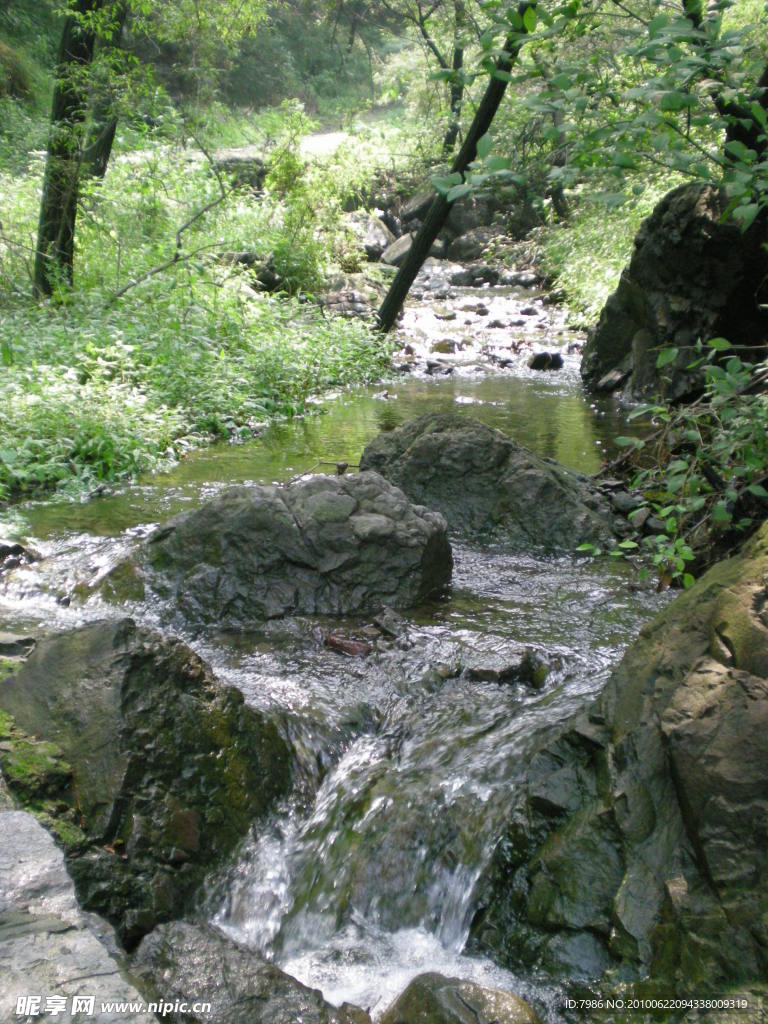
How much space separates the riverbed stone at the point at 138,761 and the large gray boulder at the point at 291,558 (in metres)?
1.38

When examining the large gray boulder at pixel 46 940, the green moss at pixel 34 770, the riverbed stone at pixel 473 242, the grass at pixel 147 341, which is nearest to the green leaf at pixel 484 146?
the large gray boulder at pixel 46 940

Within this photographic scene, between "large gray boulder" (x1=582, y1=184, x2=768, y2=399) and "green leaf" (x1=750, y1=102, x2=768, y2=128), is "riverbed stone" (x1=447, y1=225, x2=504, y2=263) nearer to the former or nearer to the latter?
"large gray boulder" (x1=582, y1=184, x2=768, y2=399)

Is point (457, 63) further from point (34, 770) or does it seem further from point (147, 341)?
point (34, 770)

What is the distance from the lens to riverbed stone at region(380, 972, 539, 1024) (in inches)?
91.4

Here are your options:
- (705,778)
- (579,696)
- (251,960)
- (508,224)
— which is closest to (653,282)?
(579,696)

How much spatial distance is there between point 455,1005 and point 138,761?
1383 mm

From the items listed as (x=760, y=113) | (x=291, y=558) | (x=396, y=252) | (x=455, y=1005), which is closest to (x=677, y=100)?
(x=760, y=113)

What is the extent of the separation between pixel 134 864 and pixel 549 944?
139 centimetres

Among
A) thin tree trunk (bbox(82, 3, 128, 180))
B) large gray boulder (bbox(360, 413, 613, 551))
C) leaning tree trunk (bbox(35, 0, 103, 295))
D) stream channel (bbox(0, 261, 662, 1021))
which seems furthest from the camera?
thin tree trunk (bbox(82, 3, 128, 180))

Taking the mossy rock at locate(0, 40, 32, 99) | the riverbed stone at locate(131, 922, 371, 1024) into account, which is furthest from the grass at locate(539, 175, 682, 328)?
the mossy rock at locate(0, 40, 32, 99)

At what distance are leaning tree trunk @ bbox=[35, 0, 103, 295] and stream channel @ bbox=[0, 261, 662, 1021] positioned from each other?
13.9 feet

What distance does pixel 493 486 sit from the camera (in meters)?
6.17

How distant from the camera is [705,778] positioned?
2354 mm

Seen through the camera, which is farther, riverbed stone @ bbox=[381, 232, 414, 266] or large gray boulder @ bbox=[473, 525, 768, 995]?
riverbed stone @ bbox=[381, 232, 414, 266]
